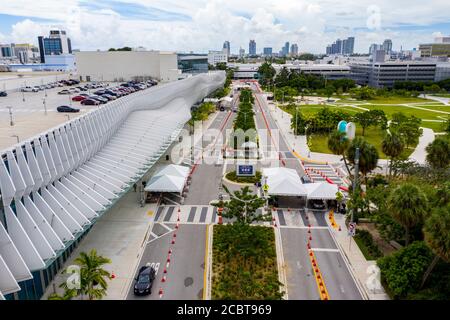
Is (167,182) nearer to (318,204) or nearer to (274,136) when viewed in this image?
(318,204)

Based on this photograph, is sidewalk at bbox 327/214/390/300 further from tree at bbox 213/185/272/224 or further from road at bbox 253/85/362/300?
tree at bbox 213/185/272/224

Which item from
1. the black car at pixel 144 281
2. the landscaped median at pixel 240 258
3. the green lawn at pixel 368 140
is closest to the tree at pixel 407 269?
the landscaped median at pixel 240 258

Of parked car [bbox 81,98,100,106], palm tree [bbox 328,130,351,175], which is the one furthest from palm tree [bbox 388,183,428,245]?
parked car [bbox 81,98,100,106]

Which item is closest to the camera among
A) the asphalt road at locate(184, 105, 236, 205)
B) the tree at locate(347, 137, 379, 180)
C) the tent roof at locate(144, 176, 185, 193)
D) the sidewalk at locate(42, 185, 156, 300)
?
the sidewalk at locate(42, 185, 156, 300)

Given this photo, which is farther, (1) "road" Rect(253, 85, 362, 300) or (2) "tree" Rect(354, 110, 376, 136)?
(2) "tree" Rect(354, 110, 376, 136)
